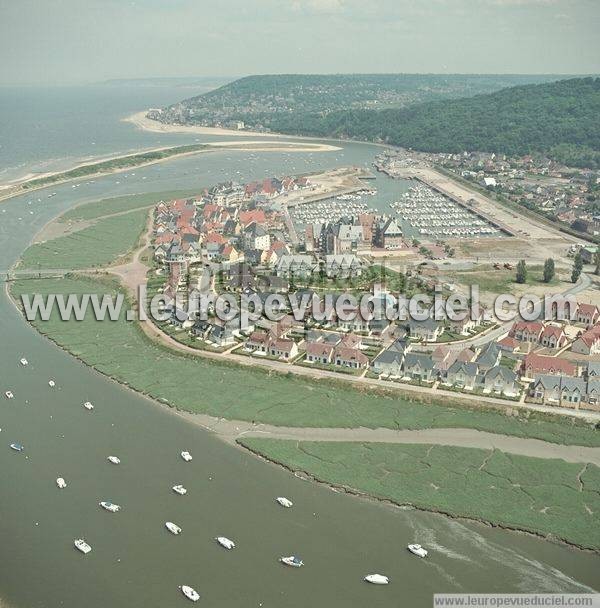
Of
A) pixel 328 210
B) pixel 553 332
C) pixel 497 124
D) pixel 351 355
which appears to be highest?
pixel 497 124

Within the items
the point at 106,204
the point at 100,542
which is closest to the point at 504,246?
the point at 106,204

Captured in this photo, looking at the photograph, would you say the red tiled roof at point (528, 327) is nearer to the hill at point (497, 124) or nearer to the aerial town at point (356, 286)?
the aerial town at point (356, 286)

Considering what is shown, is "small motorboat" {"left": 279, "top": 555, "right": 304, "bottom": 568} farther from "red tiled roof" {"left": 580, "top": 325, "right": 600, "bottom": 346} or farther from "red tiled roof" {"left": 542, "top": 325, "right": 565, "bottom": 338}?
"red tiled roof" {"left": 580, "top": 325, "right": 600, "bottom": 346}

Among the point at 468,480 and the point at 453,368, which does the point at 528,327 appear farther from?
the point at 468,480

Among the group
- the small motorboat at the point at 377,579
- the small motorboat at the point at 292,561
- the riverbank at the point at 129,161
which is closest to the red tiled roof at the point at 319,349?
the small motorboat at the point at 292,561

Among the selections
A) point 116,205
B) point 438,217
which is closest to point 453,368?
point 438,217

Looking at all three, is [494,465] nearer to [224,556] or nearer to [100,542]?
[224,556]
